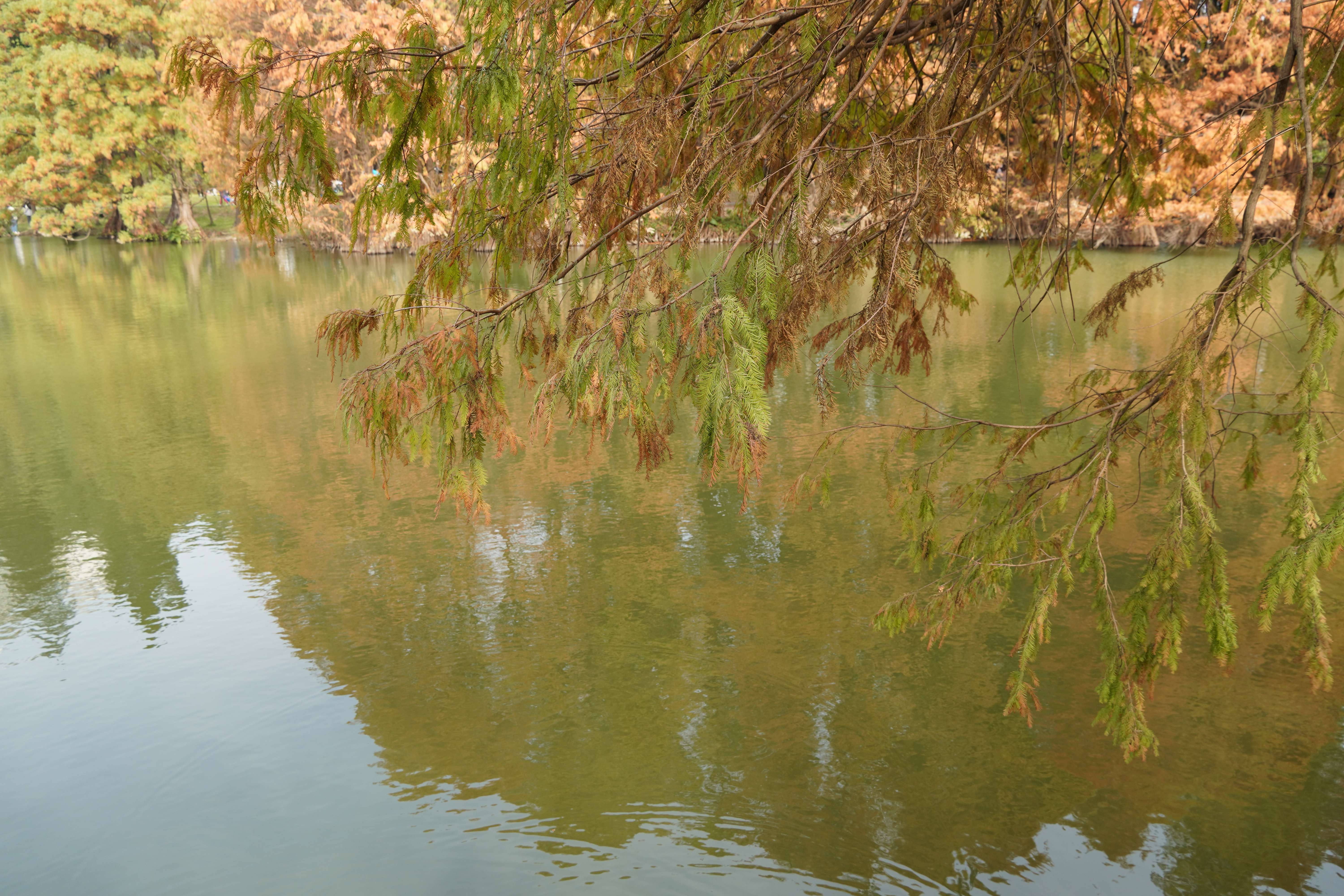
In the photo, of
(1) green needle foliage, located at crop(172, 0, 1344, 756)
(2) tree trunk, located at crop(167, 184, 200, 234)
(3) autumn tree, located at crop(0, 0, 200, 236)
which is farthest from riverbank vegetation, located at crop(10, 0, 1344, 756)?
(2) tree trunk, located at crop(167, 184, 200, 234)

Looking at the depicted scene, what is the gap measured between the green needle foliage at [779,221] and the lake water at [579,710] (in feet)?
1.56

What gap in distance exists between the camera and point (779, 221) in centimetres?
312

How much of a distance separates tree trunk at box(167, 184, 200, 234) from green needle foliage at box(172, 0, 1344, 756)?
35.1 metres

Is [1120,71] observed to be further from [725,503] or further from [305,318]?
[305,318]

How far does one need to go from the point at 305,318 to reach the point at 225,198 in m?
38.1

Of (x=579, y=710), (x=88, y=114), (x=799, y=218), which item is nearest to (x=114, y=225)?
(x=88, y=114)

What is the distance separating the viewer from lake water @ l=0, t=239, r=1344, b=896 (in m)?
3.31

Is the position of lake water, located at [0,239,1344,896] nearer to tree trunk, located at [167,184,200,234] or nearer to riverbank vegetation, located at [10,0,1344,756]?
riverbank vegetation, located at [10,0,1344,756]

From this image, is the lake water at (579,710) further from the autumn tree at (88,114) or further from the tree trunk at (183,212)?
the tree trunk at (183,212)

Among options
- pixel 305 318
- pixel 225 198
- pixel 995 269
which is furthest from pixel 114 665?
pixel 225 198

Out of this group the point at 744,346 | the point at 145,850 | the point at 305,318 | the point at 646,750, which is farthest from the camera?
the point at 305,318

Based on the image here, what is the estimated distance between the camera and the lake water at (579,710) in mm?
3311

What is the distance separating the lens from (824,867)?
3244 millimetres

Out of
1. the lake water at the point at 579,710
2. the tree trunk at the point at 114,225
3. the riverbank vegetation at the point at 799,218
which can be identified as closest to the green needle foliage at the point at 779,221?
the riverbank vegetation at the point at 799,218
